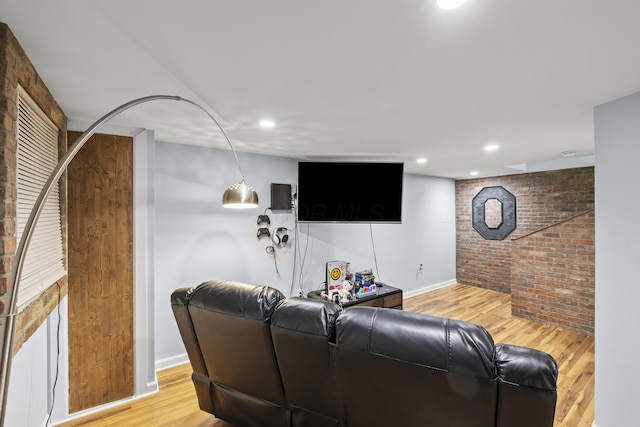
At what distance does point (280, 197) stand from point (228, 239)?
87 cm

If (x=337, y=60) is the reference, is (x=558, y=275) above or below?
below

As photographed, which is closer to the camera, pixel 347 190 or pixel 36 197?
pixel 36 197

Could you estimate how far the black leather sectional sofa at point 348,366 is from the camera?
108 centimetres

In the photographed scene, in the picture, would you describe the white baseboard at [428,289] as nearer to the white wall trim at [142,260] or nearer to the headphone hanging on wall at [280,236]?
the headphone hanging on wall at [280,236]

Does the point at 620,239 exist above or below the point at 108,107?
below

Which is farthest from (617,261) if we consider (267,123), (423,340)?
(267,123)

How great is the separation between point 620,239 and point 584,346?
7.78ft

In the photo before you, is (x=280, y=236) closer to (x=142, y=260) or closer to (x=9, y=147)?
(x=142, y=260)

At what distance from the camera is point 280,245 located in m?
3.91

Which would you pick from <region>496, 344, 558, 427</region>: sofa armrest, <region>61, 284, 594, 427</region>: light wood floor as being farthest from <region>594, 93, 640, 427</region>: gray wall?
<region>496, 344, 558, 427</region>: sofa armrest

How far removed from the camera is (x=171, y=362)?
3080mm

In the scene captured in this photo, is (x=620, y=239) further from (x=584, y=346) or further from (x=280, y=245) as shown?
(x=280, y=245)

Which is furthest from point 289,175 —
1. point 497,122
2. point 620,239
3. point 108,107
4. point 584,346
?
point 584,346

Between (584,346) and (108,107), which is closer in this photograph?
(108,107)
